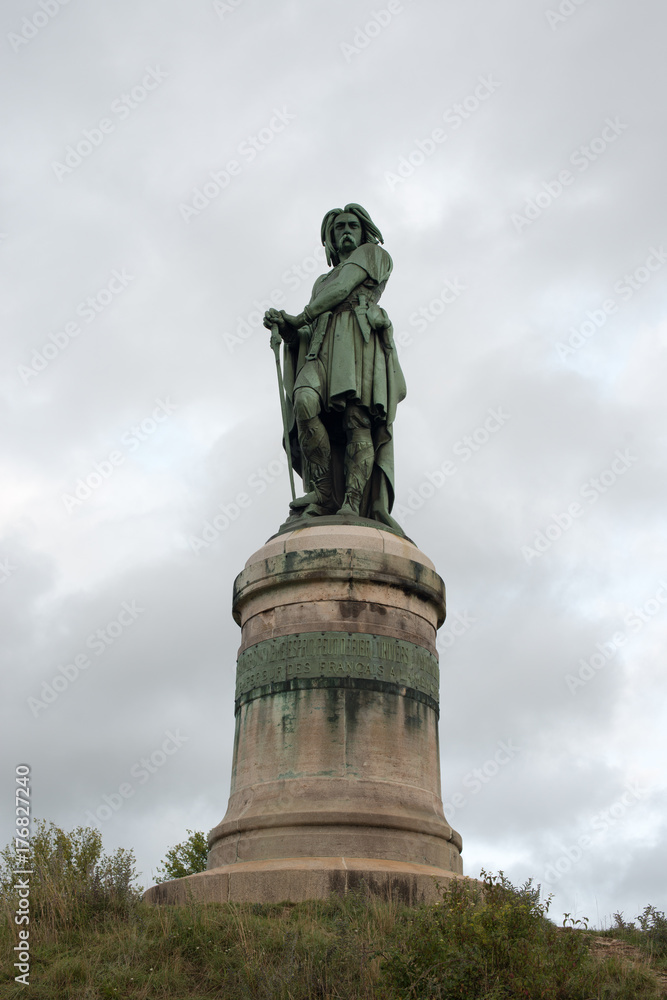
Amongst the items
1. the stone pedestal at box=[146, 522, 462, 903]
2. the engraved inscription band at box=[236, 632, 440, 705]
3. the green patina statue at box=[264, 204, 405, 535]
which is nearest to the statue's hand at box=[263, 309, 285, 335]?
the green patina statue at box=[264, 204, 405, 535]

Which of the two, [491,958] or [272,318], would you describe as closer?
[491,958]

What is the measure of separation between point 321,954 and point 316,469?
272 inches

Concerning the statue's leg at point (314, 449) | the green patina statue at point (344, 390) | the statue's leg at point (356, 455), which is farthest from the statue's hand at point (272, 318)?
the statue's leg at point (356, 455)

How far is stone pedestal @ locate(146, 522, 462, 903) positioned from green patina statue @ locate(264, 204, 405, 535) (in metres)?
1.14

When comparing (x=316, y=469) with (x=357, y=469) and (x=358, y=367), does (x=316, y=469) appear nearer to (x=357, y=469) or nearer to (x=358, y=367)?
(x=357, y=469)

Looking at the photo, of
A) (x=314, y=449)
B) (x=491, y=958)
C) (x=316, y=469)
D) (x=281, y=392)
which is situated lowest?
(x=491, y=958)

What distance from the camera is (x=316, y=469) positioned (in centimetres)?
1330

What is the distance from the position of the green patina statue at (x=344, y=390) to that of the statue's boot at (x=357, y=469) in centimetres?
1

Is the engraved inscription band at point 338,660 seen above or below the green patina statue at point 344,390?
below

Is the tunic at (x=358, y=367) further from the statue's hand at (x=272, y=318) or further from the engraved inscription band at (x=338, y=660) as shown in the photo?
the engraved inscription band at (x=338, y=660)

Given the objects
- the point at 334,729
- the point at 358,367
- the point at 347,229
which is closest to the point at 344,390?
the point at 358,367

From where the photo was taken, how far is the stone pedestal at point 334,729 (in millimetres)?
9977

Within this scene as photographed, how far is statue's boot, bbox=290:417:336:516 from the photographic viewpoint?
13062mm

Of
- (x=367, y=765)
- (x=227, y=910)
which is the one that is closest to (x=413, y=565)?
(x=367, y=765)
